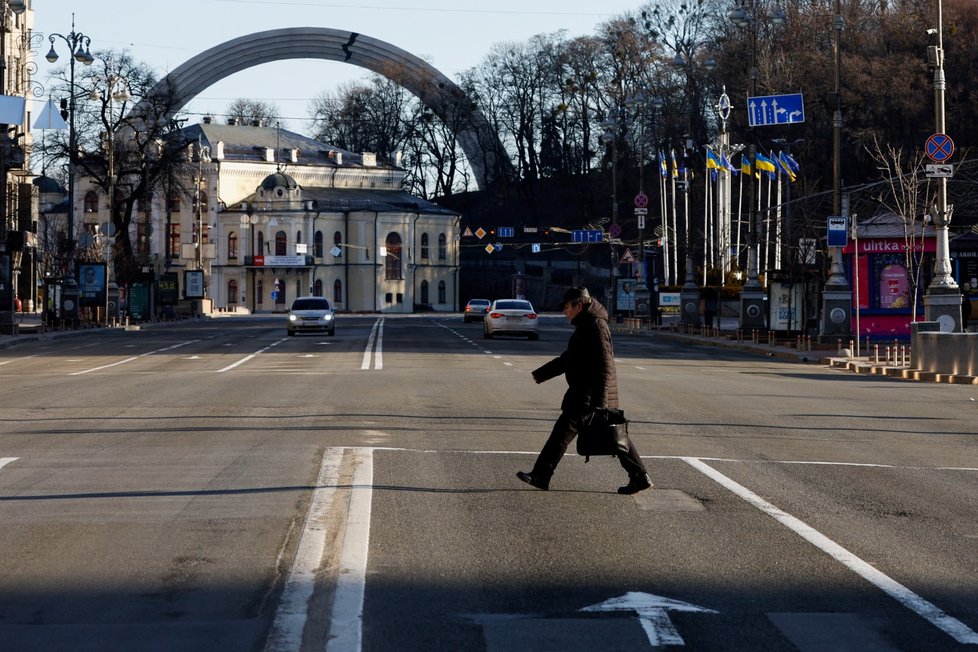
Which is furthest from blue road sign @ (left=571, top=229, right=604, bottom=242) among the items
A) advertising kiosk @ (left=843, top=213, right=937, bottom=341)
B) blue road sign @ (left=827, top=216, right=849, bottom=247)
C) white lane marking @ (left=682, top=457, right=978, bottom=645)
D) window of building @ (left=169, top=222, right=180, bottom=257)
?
white lane marking @ (left=682, top=457, right=978, bottom=645)

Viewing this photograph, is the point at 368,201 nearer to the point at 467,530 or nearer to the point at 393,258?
the point at 393,258

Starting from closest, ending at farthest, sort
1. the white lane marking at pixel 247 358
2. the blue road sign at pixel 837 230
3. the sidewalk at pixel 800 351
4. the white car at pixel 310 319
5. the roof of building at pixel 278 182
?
the sidewalk at pixel 800 351 → the white lane marking at pixel 247 358 → the blue road sign at pixel 837 230 → the white car at pixel 310 319 → the roof of building at pixel 278 182

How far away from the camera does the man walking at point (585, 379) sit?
11484mm

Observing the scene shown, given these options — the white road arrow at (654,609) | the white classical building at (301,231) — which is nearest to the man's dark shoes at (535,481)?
the white road arrow at (654,609)

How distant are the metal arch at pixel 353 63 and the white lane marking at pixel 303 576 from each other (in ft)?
391

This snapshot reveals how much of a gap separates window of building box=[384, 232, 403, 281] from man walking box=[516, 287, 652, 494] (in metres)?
118

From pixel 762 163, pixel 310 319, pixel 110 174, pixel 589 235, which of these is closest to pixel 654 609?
pixel 762 163

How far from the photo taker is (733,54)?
9062cm

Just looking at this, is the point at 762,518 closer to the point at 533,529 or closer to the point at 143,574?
the point at 533,529

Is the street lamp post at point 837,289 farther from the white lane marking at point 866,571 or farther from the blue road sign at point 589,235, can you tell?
the blue road sign at point 589,235

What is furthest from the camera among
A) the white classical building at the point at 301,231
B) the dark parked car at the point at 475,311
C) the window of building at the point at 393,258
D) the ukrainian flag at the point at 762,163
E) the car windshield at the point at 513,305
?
the window of building at the point at 393,258

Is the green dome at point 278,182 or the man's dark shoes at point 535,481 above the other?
the green dome at point 278,182

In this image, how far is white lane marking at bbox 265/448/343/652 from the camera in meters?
6.92

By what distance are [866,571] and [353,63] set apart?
444 ft
